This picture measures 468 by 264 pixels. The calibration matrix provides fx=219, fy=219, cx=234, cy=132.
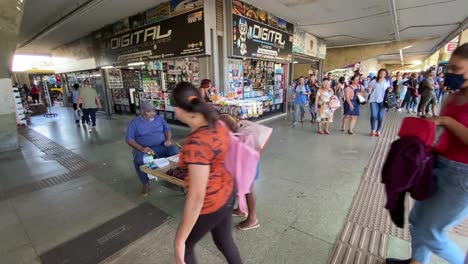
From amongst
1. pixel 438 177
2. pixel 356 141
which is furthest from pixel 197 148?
pixel 356 141

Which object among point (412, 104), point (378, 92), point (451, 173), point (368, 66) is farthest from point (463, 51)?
point (368, 66)

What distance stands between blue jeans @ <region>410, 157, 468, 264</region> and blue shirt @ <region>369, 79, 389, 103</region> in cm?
437

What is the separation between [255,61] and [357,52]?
8886 mm

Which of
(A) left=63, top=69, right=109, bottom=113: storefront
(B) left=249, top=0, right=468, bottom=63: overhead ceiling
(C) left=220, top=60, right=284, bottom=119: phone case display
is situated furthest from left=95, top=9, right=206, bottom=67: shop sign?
(A) left=63, top=69, right=109, bottom=113: storefront

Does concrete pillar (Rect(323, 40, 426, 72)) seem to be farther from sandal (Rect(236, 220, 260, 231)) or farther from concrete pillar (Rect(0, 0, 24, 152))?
concrete pillar (Rect(0, 0, 24, 152))

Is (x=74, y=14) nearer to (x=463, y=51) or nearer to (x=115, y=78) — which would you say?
(x=115, y=78)

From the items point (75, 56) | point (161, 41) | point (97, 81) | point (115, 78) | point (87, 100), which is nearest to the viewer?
point (161, 41)

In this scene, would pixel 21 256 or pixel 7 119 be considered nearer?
pixel 21 256

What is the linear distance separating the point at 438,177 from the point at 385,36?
1172cm

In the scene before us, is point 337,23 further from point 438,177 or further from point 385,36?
point 438,177

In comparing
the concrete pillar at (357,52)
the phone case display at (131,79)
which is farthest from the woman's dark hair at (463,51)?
the concrete pillar at (357,52)

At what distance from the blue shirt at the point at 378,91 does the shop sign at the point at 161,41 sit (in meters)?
4.16

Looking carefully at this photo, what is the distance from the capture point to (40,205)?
2871 mm

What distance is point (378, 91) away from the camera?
5098 mm
